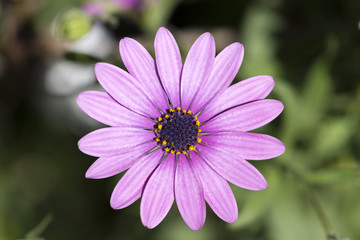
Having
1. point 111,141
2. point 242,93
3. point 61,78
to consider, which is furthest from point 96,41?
point 242,93

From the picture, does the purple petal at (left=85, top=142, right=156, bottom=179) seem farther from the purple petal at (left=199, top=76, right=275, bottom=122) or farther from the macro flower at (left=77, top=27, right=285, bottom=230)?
the purple petal at (left=199, top=76, right=275, bottom=122)

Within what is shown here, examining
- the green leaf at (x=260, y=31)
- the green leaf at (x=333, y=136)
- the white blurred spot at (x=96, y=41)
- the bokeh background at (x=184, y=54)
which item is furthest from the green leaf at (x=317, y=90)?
the white blurred spot at (x=96, y=41)

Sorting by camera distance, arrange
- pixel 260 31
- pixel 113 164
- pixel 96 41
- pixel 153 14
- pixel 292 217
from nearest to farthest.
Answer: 1. pixel 113 164
2. pixel 153 14
3. pixel 292 217
4. pixel 260 31
5. pixel 96 41

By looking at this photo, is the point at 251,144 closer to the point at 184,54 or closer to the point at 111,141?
the point at 111,141

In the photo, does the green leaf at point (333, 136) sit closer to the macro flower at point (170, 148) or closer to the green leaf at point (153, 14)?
the macro flower at point (170, 148)

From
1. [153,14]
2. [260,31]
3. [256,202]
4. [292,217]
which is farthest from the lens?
[260,31]

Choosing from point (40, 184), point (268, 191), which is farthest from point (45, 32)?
point (268, 191)
